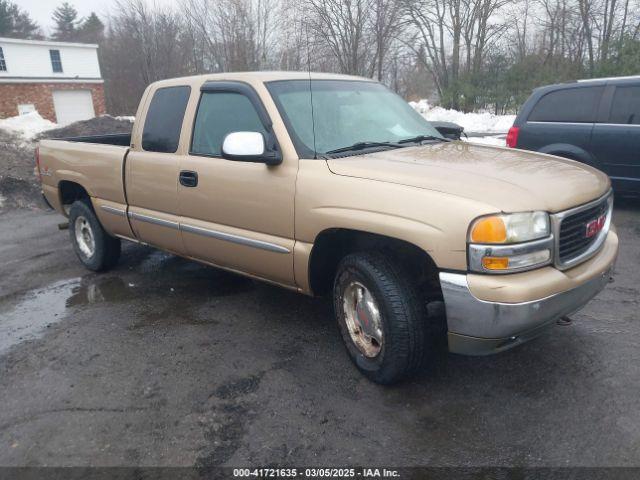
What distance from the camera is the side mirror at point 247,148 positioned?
11.0 ft

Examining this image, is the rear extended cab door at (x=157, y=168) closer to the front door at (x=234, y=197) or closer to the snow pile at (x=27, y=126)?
the front door at (x=234, y=197)

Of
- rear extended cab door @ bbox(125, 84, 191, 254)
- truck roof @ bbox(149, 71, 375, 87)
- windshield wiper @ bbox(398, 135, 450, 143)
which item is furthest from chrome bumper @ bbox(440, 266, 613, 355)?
rear extended cab door @ bbox(125, 84, 191, 254)

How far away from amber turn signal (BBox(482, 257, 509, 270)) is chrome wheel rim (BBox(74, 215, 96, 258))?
14.8 feet

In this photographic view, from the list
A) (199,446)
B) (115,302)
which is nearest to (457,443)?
(199,446)

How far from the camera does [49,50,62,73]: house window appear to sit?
3512cm

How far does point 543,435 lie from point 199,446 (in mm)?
1789

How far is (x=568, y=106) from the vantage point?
734 centimetres

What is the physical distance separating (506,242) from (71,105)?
39.3 m

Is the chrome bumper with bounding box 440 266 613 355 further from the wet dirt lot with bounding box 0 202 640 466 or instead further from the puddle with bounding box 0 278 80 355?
the puddle with bounding box 0 278 80 355

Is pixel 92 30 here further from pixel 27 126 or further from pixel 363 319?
pixel 363 319

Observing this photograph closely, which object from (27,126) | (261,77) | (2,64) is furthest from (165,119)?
(2,64)

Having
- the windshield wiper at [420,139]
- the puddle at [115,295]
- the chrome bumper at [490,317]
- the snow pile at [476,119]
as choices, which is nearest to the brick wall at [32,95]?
the snow pile at [476,119]

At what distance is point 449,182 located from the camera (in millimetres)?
2811

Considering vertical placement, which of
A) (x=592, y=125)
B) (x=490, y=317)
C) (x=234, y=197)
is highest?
(x=592, y=125)
